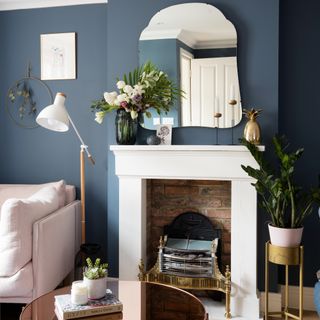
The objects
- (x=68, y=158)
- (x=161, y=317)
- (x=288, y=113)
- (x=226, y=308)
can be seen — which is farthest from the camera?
(x=68, y=158)

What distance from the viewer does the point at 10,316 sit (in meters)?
2.89

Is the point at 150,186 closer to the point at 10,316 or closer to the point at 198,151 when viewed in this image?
the point at 198,151

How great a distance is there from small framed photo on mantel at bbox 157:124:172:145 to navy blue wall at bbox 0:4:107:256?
2.05 ft

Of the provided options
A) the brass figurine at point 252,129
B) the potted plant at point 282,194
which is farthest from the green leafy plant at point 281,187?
the brass figurine at point 252,129

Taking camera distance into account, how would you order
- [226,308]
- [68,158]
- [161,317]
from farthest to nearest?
[68,158] < [226,308] < [161,317]

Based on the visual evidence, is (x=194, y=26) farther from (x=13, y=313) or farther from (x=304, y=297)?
(x=13, y=313)

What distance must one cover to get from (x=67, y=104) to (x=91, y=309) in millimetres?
2129

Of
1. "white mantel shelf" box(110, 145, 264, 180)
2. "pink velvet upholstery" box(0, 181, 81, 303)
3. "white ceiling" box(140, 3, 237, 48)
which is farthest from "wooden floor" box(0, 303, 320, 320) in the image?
"white ceiling" box(140, 3, 237, 48)

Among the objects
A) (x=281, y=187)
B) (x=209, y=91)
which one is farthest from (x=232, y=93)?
(x=281, y=187)

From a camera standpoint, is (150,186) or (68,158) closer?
(150,186)

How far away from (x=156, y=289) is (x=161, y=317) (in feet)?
0.95

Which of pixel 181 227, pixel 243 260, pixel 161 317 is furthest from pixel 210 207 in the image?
pixel 161 317

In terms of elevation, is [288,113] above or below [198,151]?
above

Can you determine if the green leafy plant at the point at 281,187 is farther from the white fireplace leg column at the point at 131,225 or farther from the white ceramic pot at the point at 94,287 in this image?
the white ceramic pot at the point at 94,287
